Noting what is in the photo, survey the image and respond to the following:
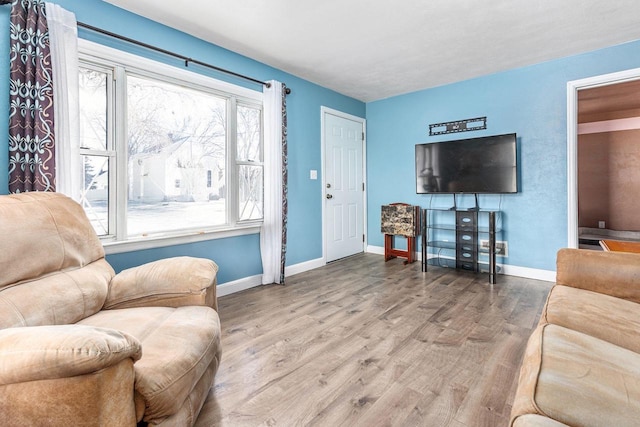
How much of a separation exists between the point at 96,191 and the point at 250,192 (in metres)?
1.40

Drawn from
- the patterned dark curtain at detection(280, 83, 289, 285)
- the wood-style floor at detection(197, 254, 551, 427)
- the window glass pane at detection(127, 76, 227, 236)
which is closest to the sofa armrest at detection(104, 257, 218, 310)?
the wood-style floor at detection(197, 254, 551, 427)

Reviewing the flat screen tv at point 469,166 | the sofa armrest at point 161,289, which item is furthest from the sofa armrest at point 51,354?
the flat screen tv at point 469,166

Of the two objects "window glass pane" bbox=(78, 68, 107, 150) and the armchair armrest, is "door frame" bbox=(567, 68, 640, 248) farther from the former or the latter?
"window glass pane" bbox=(78, 68, 107, 150)

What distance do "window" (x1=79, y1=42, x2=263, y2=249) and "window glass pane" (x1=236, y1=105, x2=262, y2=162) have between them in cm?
1

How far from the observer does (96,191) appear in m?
2.31

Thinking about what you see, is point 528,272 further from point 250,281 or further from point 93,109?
point 93,109

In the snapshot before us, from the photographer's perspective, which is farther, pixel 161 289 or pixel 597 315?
pixel 161 289

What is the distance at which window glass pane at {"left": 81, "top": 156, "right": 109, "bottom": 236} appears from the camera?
227cm

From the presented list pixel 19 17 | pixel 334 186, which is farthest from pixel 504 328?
pixel 19 17

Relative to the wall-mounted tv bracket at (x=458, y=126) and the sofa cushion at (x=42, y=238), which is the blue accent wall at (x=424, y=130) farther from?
the sofa cushion at (x=42, y=238)

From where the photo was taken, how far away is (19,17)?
6.03 ft

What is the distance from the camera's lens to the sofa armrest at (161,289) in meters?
1.58

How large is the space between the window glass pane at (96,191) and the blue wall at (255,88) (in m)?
0.28

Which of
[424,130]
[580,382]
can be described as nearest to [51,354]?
[580,382]
